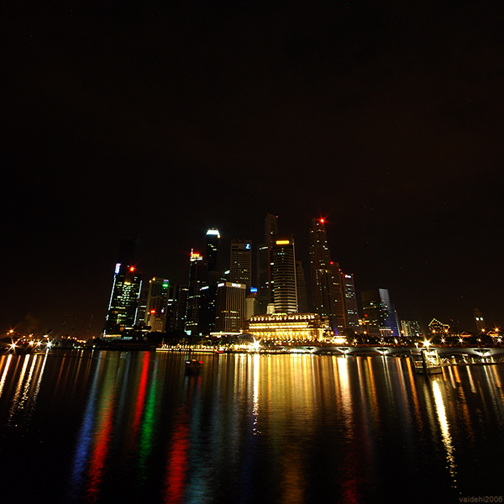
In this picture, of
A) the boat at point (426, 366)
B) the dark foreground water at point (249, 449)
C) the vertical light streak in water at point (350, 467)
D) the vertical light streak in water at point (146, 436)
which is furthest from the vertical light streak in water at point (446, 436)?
the boat at point (426, 366)

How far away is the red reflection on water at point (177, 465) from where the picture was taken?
43.9ft

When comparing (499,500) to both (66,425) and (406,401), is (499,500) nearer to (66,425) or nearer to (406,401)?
(406,401)

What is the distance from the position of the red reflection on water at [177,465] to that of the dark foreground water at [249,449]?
0.07 meters

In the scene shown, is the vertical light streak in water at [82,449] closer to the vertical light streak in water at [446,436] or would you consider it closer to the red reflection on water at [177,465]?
the red reflection on water at [177,465]

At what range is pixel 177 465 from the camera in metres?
16.4

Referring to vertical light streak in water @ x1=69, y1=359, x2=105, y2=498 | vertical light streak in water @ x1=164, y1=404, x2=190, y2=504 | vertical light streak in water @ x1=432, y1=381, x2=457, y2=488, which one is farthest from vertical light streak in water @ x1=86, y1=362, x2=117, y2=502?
vertical light streak in water @ x1=432, y1=381, x2=457, y2=488

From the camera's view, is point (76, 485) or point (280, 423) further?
point (280, 423)

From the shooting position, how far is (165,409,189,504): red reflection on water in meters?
13.4

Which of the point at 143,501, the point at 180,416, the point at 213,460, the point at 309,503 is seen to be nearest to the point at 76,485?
the point at 143,501

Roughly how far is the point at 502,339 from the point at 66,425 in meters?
216

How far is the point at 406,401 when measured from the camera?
112 feet

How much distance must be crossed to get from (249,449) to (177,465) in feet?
15.5

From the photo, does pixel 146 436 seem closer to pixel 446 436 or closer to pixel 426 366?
pixel 446 436

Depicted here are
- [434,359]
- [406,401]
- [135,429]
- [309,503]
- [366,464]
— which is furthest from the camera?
[434,359]
